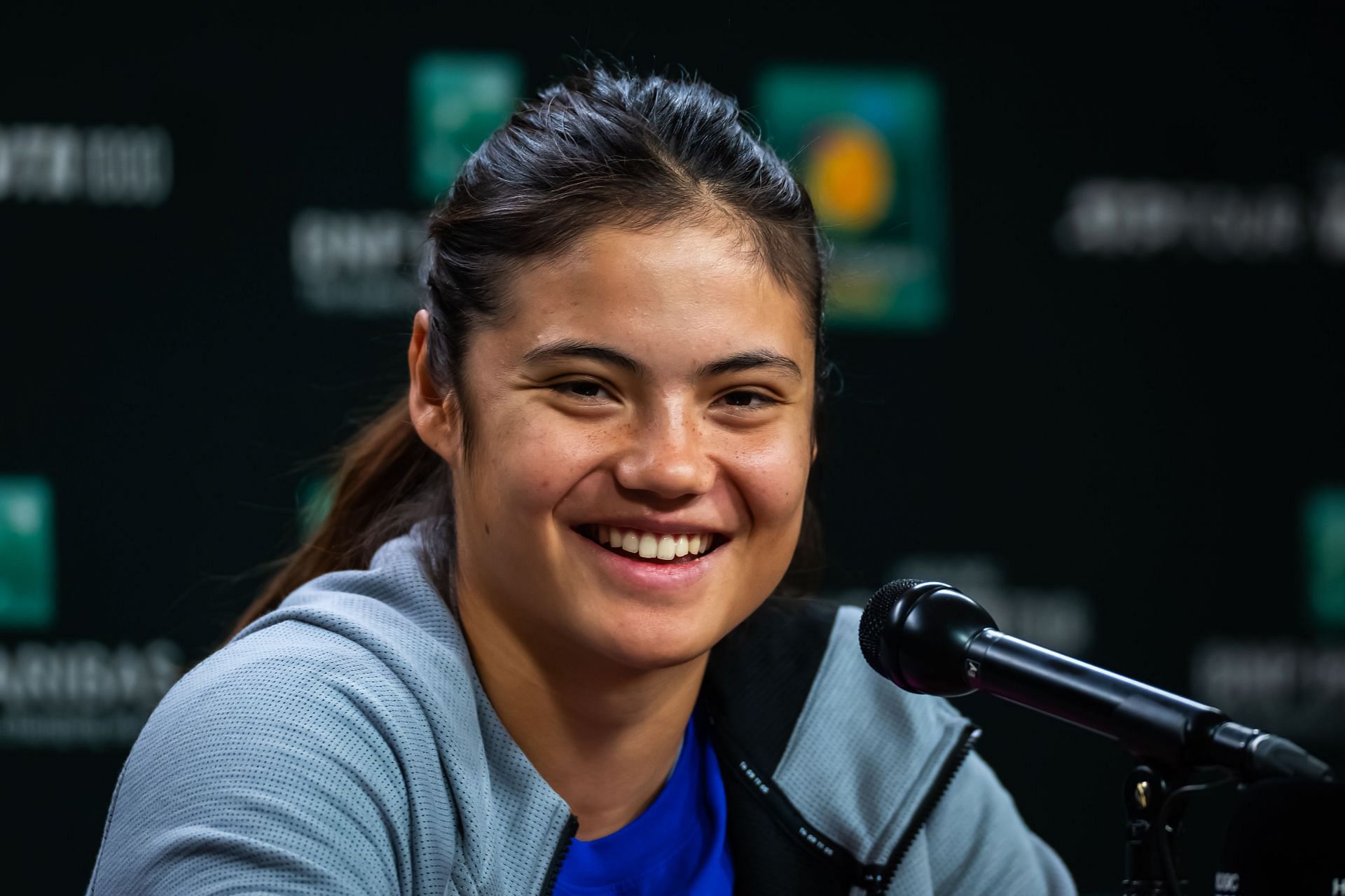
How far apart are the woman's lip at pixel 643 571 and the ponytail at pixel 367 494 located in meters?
0.37

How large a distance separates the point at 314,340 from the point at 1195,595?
1.64m

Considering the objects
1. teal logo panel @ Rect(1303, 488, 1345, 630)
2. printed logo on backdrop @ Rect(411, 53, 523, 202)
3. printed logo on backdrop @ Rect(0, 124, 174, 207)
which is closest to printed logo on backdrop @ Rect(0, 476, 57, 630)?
printed logo on backdrop @ Rect(0, 124, 174, 207)

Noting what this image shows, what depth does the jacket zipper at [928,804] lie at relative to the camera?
62.8 inches

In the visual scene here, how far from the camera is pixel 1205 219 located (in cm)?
283

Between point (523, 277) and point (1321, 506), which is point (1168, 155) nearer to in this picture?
point (1321, 506)

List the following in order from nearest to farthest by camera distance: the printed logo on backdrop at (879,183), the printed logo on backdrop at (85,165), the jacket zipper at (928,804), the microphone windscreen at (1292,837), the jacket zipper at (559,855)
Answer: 1. the microphone windscreen at (1292,837)
2. the jacket zipper at (559,855)
3. the jacket zipper at (928,804)
4. the printed logo on backdrop at (85,165)
5. the printed logo on backdrop at (879,183)

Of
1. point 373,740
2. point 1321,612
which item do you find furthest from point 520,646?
point 1321,612

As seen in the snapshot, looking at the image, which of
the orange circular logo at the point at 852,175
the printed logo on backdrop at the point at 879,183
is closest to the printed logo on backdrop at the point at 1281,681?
the printed logo on backdrop at the point at 879,183

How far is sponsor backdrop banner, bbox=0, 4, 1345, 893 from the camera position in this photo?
2498 millimetres

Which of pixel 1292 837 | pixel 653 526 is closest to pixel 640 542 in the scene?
pixel 653 526

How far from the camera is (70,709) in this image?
248cm

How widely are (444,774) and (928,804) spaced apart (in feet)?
1.85

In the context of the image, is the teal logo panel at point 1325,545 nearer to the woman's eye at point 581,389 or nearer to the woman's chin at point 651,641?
the woman's chin at point 651,641

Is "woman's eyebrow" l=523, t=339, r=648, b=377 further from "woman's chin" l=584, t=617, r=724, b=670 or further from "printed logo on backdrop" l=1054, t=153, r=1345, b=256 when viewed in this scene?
"printed logo on backdrop" l=1054, t=153, r=1345, b=256
